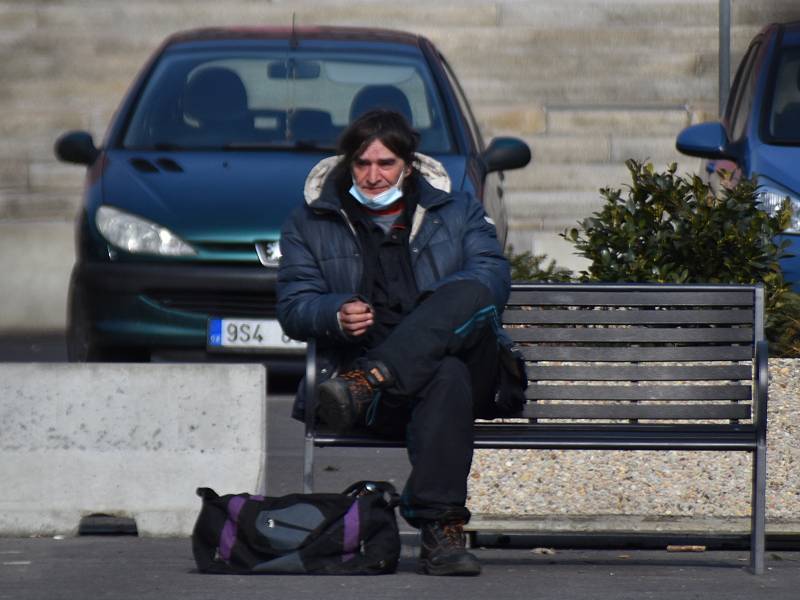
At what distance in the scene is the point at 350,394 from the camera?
5.78 meters

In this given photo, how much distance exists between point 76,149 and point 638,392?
13.1 ft

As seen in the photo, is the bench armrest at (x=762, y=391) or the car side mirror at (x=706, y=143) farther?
the car side mirror at (x=706, y=143)

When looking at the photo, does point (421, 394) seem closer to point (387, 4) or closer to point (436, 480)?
point (436, 480)

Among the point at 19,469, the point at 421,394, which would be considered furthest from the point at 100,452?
the point at 421,394

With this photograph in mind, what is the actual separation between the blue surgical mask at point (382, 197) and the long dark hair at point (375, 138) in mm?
63

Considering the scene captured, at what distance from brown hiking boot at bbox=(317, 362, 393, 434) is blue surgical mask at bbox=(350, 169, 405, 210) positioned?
0.63m

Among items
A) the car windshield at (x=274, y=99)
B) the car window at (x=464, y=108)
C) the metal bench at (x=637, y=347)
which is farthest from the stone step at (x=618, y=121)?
the metal bench at (x=637, y=347)

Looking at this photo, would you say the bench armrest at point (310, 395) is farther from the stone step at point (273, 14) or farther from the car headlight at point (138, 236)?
the stone step at point (273, 14)

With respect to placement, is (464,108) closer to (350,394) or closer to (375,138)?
(375,138)

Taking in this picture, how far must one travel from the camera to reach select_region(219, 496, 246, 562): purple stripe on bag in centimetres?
577

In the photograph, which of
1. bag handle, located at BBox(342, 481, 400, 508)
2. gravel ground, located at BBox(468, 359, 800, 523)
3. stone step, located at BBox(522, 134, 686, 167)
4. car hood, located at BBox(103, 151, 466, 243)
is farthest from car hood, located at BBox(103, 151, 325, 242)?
stone step, located at BBox(522, 134, 686, 167)

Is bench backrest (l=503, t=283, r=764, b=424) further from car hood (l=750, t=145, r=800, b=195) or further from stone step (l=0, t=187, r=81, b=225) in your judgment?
stone step (l=0, t=187, r=81, b=225)

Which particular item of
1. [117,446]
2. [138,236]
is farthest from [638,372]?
[138,236]

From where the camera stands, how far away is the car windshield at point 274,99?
9734mm
